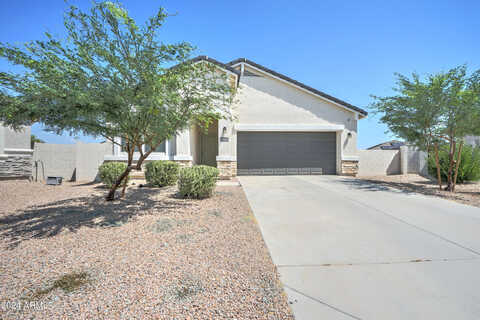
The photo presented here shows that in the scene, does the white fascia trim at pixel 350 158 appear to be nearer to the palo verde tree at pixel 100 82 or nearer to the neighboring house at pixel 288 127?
the neighboring house at pixel 288 127

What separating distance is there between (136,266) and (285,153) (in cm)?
1026

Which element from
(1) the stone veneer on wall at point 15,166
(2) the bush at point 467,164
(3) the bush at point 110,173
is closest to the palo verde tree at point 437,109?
(2) the bush at point 467,164

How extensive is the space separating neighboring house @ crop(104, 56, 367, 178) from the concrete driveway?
645 centimetres

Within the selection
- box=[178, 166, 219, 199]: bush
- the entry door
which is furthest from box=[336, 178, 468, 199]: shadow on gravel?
the entry door

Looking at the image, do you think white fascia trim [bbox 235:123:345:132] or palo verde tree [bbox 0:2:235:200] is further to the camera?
white fascia trim [bbox 235:123:345:132]

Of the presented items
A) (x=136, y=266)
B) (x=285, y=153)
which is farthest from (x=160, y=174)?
(x=285, y=153)

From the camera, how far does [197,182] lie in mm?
6176

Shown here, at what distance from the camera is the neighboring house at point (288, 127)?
39.0 feet

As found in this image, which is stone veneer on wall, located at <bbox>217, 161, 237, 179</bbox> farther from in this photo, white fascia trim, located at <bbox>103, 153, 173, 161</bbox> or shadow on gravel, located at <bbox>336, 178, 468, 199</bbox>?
shadow on gravel, located at <bbox>336, 178, 468, 199</bbox>

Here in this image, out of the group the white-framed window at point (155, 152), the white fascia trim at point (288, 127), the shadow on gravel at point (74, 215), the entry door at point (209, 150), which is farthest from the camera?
the entry door at point (209, 150)

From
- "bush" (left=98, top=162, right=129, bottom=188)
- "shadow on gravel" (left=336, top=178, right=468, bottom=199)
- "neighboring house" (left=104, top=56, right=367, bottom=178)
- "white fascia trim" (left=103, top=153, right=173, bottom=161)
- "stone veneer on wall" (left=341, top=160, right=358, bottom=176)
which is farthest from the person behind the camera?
"stone veneer on wall" (left=341, top=160, right=358, bottom=176)

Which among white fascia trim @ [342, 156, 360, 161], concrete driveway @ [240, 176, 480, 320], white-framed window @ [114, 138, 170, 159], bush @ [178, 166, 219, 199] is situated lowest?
concrete driveway @ [240, 176, 480, 320]

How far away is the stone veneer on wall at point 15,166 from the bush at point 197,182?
30.4 feet

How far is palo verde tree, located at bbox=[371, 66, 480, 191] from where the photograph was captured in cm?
744
